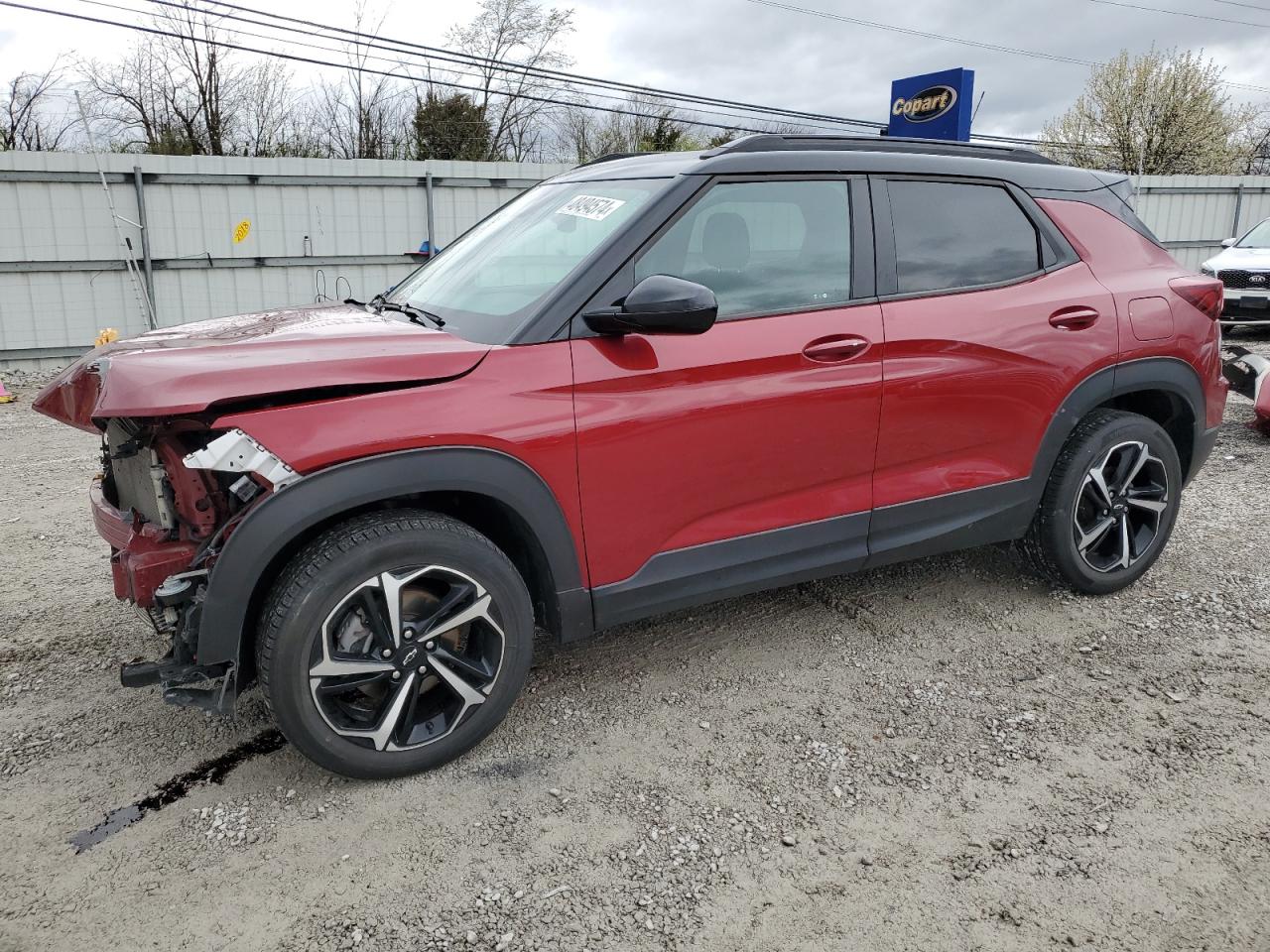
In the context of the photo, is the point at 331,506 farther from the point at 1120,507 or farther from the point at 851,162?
the point at 1120,507

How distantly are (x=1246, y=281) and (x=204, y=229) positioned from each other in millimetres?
13661

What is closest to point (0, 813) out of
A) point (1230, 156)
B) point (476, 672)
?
point (476, 672)

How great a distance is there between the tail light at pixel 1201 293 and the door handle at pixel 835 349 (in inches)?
65.4

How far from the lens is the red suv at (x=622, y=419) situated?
254 cm

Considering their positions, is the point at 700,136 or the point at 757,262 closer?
the point at 757,262

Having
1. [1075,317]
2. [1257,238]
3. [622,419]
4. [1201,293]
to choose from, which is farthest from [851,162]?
[1257,238]

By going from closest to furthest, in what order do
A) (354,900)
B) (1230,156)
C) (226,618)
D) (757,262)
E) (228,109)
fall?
(354,900), (226,618), (757,262), (228,109), (1230,156)

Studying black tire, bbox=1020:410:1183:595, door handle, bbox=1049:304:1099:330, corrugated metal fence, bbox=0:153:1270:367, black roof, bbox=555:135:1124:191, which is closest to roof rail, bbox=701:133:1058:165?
black roof, bbox=555:135:1124:191

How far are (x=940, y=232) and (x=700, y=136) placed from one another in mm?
31426

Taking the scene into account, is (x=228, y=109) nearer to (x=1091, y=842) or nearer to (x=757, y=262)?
(x=757, y=262)

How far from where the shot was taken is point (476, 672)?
2.79 metres

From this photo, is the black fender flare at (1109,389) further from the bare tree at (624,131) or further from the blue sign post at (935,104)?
the bare tree at (624,131)

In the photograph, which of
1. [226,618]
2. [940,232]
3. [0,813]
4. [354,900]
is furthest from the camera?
[940,232]

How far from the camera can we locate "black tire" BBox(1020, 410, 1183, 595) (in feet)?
12.5
